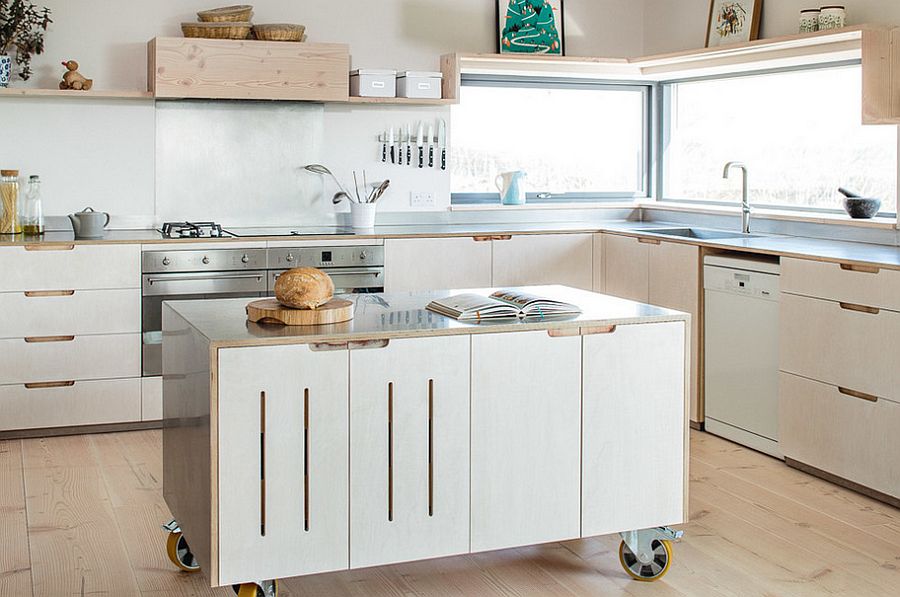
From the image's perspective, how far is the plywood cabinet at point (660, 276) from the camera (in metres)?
4.82

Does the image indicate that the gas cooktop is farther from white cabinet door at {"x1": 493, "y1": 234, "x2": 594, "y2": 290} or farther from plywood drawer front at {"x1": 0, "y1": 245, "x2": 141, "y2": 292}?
white cabinet door at {"x1": 493, "y1": 234, "x2": 594, "y2": 290}

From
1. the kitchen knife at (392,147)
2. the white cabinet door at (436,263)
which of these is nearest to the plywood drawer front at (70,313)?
the white cabinet door at (436,263)

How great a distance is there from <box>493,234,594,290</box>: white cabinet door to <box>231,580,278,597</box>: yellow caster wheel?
9.75 ft

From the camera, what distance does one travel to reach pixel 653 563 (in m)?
3.13

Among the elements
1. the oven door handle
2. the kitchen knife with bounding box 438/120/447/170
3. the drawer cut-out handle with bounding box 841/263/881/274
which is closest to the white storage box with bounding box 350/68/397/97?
the kitchen knife with bounding box 438/120/447/170

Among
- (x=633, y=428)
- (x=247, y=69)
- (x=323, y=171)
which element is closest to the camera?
(x=633, y=428)

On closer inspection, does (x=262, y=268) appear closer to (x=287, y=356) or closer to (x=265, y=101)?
(x=265, y=101)

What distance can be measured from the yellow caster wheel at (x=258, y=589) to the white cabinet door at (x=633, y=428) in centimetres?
86

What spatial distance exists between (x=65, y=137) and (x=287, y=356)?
317cm

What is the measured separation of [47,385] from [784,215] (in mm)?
3470

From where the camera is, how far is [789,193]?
5.43 m

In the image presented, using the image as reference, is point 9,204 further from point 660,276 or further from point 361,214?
point 660,276

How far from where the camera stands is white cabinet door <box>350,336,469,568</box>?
2.74 m

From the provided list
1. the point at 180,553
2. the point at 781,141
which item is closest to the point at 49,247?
the point at 180,553
